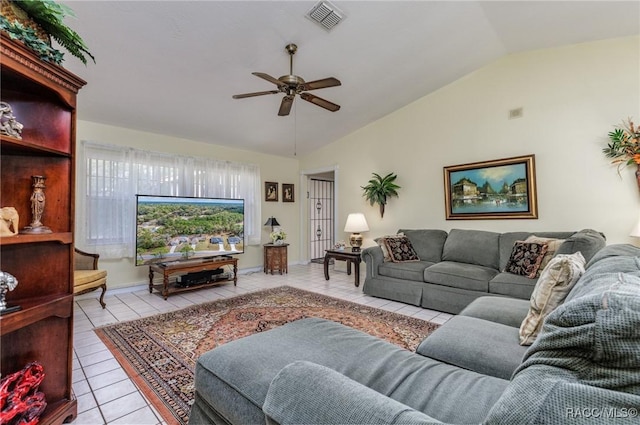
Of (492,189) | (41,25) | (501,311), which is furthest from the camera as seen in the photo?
(492,189)

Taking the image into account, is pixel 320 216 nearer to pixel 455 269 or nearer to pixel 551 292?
pixel 455 269

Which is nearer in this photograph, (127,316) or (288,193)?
(127,316)

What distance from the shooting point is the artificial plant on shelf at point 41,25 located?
4.07ft

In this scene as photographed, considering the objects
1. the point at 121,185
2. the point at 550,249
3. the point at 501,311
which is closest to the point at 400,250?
the point at 550,249

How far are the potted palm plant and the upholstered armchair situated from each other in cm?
396

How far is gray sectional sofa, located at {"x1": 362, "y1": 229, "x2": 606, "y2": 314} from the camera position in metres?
2.88

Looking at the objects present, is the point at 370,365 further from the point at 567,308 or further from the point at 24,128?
the point at 24,128

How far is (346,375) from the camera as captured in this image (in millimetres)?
1153

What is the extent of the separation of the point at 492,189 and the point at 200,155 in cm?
457

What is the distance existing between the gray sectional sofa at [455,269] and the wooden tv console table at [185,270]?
218 cm

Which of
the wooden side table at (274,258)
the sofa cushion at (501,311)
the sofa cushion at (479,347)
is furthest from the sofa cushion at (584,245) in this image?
the wooden side table at (274,258)

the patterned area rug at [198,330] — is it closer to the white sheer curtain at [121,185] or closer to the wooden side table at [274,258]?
the wooden side table at [274,258]

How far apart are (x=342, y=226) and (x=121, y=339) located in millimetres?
3957

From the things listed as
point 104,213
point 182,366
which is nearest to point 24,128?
point 182,366
